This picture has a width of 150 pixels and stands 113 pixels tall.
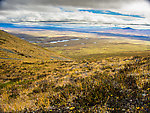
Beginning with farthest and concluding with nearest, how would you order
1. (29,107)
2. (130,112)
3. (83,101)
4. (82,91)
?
(82,91) → (29,107) → (83,101) → (130,112)

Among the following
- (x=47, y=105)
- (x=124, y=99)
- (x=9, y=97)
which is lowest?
(x=9, y=97)

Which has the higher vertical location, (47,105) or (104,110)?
(104,110)

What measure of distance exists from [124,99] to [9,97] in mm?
10037

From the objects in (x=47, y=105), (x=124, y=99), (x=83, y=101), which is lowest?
(x=47, y=105)

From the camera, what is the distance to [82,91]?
356 inches

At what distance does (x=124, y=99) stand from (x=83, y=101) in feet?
8.76

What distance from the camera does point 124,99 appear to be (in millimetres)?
7031

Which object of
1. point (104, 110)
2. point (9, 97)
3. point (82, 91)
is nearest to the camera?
point (104, 110)

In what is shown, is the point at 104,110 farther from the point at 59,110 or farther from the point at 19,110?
the point at 19,110

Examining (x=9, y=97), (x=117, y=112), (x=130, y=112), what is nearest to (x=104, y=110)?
(x=117, y=112)

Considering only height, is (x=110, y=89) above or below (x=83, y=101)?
above

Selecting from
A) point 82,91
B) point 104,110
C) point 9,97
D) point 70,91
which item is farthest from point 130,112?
point 9,97

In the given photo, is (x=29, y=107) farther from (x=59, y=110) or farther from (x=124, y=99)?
(x=124, y=99)

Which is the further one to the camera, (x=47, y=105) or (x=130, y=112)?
(x=47, y=105)
